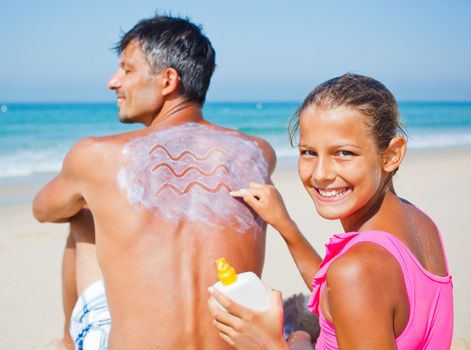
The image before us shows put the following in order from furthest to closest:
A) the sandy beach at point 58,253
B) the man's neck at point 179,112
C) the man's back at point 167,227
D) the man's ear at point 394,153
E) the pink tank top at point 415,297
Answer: the sandy beach at point 58,253
the man's neck at point 179,112
the man's back at point 167,227
the man's ear at point 394,153
the pink tank top at point 415,297

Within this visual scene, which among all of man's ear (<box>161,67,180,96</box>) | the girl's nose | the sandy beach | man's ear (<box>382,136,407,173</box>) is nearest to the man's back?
man's ear (<box>161,67,180,96</box>)

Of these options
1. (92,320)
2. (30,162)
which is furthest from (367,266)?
(30,162)

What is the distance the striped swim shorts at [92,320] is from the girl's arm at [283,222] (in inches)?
34.7

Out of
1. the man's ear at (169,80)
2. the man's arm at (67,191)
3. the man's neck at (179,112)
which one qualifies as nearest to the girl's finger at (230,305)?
the man's arm at (67,191)

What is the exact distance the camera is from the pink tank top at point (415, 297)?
1529 millimetres

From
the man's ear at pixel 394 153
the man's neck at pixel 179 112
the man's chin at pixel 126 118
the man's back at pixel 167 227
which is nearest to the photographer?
the man's ear at pixel 394 153

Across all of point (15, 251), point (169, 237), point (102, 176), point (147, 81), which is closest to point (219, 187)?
point (169, 237)

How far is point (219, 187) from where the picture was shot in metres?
2.60

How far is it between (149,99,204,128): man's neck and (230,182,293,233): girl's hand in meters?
0.55

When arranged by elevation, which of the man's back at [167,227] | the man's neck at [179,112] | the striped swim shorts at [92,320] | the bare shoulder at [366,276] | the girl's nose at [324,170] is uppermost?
the girl's nose at [324,170]

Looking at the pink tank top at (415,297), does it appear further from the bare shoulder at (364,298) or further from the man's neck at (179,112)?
the man's neck at (179,112)

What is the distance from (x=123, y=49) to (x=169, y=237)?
1247 millimetres

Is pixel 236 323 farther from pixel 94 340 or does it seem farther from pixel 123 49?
pixel 123 49

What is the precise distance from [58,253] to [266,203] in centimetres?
373
